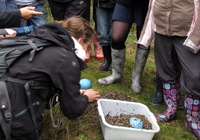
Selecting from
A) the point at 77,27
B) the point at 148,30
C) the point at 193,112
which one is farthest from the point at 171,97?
the point at 77,27

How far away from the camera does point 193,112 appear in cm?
189

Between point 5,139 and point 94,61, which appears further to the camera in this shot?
point 94,61

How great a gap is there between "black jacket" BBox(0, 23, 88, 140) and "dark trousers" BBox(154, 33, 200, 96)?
35.0 inches

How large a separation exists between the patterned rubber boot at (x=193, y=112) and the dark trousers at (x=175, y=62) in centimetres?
13

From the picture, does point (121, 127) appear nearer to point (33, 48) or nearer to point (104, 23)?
point (33, 48)

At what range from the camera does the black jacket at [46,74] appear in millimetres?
1311

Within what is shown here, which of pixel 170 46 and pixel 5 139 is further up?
pixel 170 46

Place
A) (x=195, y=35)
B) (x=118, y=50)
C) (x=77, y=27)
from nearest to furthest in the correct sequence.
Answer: (x=195, y=35)
(x=77, y=27)
(x=118, y=50)

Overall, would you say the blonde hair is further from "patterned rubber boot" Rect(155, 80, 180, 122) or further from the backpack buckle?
"patterned rubber boot" Rect(155, 80, 180, 122)

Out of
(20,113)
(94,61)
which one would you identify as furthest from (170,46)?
(94,61)

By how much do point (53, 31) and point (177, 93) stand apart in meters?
1.33

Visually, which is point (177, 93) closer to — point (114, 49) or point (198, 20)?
point (198, 20)

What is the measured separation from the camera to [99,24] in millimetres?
3129

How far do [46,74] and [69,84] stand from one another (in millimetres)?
164
